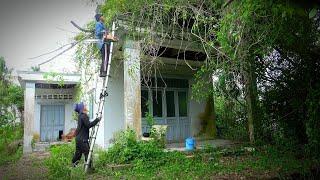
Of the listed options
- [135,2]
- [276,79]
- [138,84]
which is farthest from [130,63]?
[276,79]

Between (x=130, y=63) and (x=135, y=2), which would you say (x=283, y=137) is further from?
(x=135, y=2)

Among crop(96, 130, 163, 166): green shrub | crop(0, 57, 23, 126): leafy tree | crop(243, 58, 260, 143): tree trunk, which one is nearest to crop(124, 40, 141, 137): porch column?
crop(96, 130, 163, 166): green shrub

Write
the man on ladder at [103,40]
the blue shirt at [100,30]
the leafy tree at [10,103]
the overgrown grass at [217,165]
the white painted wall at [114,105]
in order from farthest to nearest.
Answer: the leafy tree at [10,103], the white painted wall at [114,105], the blue shirt at [100,30], the man on ladder at [103,40], the overgrown grass at [217,165]

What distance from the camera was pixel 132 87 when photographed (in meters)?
8.80

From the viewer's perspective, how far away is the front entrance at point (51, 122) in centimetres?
1752

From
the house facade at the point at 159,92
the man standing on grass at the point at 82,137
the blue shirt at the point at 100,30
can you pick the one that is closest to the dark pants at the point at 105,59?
the blue shirt at the point at 100,30

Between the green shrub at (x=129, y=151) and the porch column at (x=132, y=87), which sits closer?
the green shrub at (x=129, y=151)

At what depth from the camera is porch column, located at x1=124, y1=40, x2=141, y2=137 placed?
859 cm

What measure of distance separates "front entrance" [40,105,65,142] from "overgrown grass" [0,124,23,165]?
139 cm

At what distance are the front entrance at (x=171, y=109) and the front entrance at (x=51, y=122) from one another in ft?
25.8

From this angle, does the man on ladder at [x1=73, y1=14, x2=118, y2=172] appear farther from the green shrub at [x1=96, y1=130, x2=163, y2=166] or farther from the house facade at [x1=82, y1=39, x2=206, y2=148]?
the house facade at [x1=82, y1=39, x2=206, y2=148]

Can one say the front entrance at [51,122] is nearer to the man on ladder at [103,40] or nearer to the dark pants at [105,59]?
the man on ladder at [103,40]

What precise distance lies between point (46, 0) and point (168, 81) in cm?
782

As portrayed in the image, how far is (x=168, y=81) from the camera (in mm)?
13000
